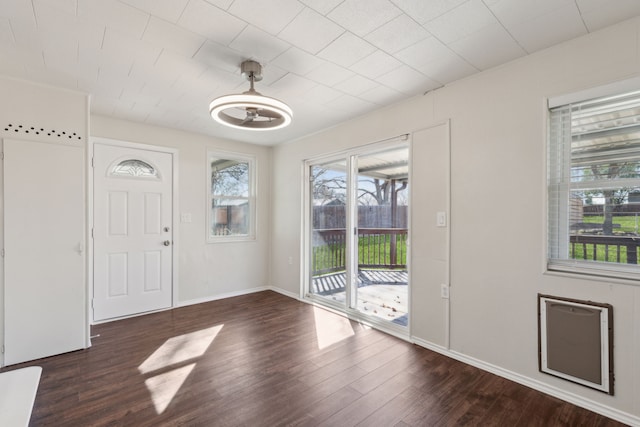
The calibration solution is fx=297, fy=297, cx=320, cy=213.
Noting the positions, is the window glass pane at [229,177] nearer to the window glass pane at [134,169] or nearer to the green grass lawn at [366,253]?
the window glass pane at [134,169]

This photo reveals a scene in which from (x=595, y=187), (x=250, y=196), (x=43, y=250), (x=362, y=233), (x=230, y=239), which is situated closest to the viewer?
(x=595, y=187)

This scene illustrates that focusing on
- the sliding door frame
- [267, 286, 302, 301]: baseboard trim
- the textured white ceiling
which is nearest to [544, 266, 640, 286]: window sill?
the sliding door frame

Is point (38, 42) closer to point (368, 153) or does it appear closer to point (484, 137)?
point (368, 153)

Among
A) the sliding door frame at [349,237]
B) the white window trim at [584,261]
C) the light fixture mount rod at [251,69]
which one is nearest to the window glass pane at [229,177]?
the sliding door frame at [349,237]

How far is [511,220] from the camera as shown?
232 cm

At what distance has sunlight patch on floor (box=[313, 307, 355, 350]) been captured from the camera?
304 centimetres

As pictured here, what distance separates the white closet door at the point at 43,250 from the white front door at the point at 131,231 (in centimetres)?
79

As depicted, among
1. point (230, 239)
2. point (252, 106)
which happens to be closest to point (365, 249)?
point (230, 239)

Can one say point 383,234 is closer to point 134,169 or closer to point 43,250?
point 134,169

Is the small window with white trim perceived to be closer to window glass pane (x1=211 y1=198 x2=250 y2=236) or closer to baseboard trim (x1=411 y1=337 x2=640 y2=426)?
window glass pane (x1=211 y1=198 x2=250 y2=236)

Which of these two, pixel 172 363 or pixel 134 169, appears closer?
pixel 172 363

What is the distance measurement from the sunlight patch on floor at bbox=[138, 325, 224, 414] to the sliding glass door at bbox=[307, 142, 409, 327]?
5.45ft

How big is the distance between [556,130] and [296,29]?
200 centimetres

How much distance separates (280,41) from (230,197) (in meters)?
3.03
